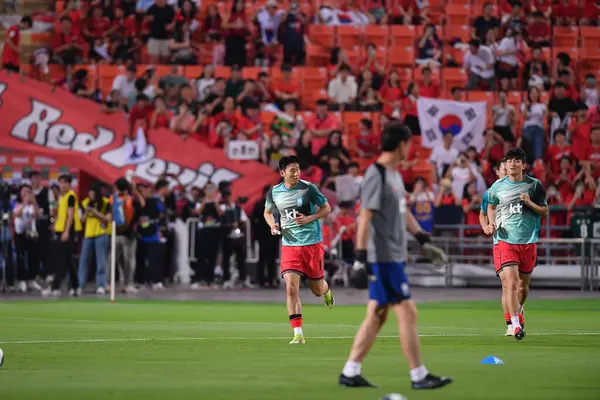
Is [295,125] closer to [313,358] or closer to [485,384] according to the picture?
[313,358]

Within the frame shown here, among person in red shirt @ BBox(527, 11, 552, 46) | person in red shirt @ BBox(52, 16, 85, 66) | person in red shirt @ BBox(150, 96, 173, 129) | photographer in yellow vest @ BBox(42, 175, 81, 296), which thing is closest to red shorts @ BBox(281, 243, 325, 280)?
photographer in yellow vest @ BBox(42, 175, 81, 296)

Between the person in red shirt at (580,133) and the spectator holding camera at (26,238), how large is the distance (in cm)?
1334

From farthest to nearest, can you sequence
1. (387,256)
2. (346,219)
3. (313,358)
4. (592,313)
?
1. (346,219)
2. (592,313)
3. (313,358)
4. (387,256)

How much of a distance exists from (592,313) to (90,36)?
17.4 meters

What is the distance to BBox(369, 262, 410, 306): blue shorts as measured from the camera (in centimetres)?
1046

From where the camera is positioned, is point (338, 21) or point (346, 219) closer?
point (346, 219)

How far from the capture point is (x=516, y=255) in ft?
55.0

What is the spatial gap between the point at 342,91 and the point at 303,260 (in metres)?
17.6

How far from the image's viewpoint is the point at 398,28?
3609 cm

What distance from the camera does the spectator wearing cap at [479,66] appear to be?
35.2 metres

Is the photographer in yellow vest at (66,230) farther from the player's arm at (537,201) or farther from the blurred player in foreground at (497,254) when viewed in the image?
the player's arm at (537,201)

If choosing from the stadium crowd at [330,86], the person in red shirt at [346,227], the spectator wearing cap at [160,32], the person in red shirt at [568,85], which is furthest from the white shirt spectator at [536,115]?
the spectator wearing cap at [160,32]

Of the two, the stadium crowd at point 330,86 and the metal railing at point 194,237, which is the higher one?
the stadium crowd at point 330,86

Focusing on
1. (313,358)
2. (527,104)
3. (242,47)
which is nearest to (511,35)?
(527,104)
